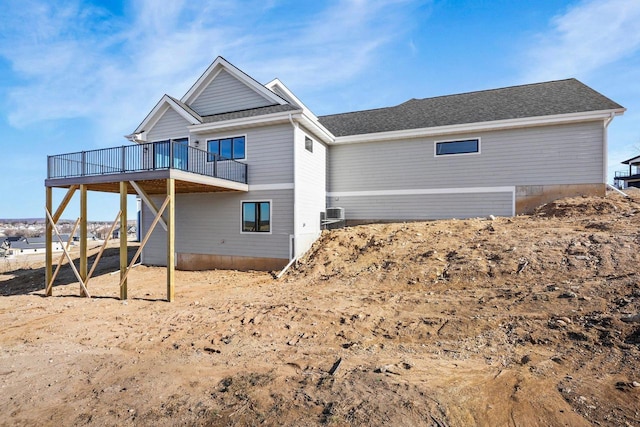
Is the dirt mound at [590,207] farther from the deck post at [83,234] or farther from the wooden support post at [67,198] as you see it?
the wooden support post at [67,198]

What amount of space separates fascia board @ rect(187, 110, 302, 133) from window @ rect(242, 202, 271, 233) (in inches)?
127

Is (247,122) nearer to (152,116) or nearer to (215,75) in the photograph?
(215,75)

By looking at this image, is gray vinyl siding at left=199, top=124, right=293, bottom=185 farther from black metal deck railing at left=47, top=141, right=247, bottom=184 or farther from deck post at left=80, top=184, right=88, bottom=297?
deck post at left=80, top=184, right=88, bottom=297

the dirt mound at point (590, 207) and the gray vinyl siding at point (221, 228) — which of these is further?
the gray vinyl siding at point (221, 228)

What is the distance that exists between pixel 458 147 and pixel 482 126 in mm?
1236

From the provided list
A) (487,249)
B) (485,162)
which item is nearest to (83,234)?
(487,249)

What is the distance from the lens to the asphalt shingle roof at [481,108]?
12.7 m

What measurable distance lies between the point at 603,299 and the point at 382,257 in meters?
5.77

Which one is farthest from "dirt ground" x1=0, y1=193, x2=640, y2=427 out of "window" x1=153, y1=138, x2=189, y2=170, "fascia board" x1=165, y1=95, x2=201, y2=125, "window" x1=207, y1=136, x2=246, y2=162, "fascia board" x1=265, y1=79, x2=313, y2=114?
"fascia board" x1=265, y1=79, x2=313, y2=114

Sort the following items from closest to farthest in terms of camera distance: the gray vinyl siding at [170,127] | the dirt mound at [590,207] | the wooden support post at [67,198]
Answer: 1. the wooden support post at [67,198]
2. the dirt mound at [590,207]
3. the gray vinyl siding at [170,127]

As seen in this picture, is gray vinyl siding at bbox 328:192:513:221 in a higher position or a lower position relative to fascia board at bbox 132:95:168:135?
lower

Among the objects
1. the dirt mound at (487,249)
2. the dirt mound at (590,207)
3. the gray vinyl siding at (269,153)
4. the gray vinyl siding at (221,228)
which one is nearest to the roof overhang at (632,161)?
the dirt mound at (590,207)

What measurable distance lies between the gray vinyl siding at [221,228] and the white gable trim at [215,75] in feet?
14.0

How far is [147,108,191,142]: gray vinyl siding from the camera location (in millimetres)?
14031
